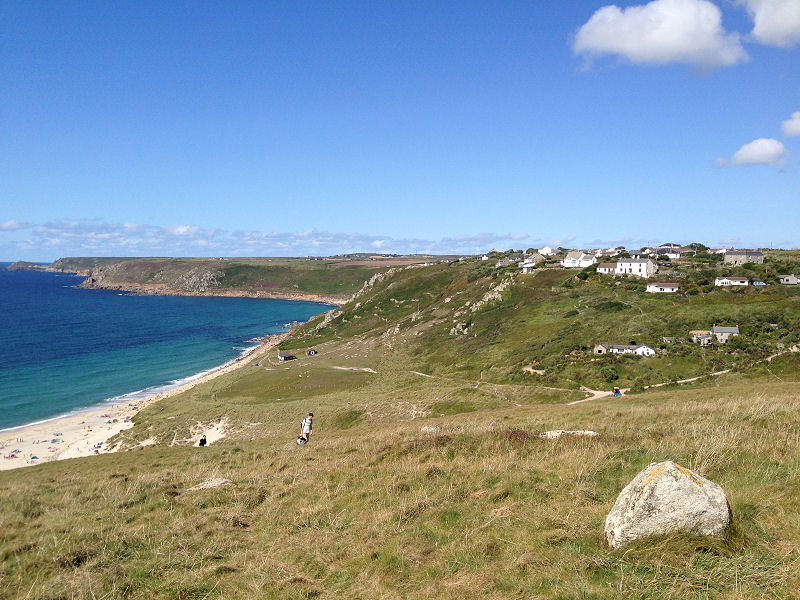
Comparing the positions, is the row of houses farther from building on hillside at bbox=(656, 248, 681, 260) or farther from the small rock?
building on hillside at bbox=(656, 248, 681, 260)

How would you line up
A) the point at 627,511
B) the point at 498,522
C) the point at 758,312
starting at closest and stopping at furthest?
→ the point at 627,511, the point at 498,522, the point at 758,312

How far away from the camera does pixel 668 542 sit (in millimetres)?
8031

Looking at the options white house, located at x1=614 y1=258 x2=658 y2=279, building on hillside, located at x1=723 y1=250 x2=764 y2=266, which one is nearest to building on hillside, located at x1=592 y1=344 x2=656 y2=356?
white house, located at x1=614 y1=258 x2=658 y2=279

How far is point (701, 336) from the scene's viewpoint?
2549 inches

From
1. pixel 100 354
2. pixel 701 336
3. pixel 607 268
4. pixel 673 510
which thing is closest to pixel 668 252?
pixel 607 268

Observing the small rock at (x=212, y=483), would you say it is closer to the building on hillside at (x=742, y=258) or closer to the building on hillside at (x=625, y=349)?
the building on hillside at (x=625, y=349)

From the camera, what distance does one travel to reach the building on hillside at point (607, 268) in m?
118

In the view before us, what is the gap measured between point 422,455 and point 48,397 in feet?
320

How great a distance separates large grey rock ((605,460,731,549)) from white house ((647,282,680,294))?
96.1 meters

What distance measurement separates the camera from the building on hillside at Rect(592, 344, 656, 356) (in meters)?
64.4

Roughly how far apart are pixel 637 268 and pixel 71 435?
12210 cm

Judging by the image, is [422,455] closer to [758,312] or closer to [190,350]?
[758,312]

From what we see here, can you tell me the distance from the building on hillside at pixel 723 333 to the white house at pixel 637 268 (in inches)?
1758

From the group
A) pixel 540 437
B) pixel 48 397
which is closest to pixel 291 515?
pixel 540 437
